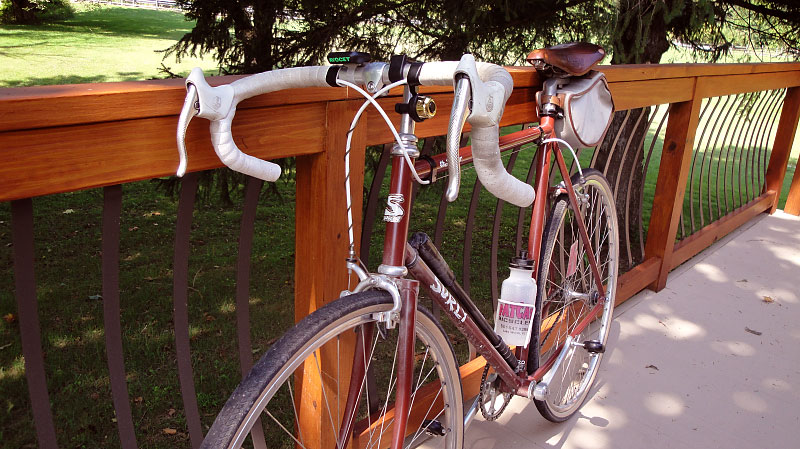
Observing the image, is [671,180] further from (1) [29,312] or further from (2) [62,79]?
(2) [62,79]

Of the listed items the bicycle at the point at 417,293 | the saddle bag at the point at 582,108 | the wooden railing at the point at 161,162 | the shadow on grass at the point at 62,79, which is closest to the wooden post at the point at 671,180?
the bicycle at the point at 417,293

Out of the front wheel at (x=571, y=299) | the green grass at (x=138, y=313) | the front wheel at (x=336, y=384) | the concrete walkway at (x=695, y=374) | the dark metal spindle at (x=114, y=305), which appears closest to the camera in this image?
the front wheel at (x=336, y=384)

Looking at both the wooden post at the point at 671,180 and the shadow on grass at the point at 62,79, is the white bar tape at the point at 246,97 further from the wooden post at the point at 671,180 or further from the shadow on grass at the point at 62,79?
the shadow on grass at the point at 62,79

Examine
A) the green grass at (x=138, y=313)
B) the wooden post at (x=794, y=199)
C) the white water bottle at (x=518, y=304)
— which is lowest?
the green grass at (x=138, y=313)

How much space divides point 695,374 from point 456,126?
2.45 metres

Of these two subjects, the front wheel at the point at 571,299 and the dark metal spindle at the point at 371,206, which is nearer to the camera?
the dark metal spindle at the point at 371,206

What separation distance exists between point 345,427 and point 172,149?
0.79m

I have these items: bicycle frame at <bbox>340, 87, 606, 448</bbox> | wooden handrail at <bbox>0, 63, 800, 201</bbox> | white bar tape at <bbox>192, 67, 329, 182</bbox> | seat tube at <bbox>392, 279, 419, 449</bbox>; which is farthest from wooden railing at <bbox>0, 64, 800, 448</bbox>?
seat tube at <bbox>392, 279, 419, 449</bbox>

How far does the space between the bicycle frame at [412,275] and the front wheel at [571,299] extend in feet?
0.31

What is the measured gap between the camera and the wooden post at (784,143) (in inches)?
213

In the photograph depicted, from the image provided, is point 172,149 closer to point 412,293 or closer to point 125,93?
point 125,93

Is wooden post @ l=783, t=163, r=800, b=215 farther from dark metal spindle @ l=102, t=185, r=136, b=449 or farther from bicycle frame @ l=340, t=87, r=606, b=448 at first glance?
dark metal spindle @ l=102, t=185, r=136, b=449

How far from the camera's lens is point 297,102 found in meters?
1.64

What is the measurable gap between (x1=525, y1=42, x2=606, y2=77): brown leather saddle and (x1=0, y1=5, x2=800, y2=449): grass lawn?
1739mm
